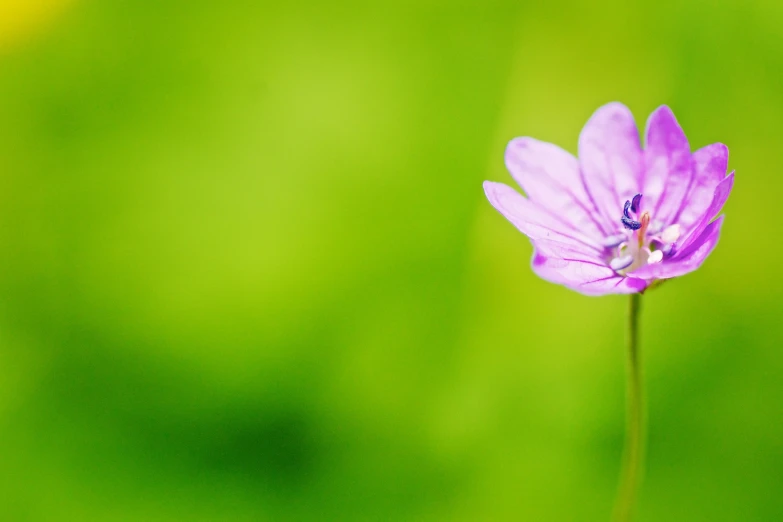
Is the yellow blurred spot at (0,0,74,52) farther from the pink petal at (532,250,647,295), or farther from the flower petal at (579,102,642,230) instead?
the pink petal at (532,250,647,295)

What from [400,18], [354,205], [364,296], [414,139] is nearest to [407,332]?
[364,296]

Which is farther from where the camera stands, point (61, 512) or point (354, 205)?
point (354, 205)

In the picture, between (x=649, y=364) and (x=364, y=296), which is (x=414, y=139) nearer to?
(x=364, y=296)

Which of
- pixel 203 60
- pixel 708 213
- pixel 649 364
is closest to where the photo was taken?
pixel 708 213

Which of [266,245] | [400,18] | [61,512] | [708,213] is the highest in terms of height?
[400,18]

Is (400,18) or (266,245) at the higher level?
(400,18)

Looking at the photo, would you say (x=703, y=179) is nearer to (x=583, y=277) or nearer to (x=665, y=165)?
(x=665, y=165)
